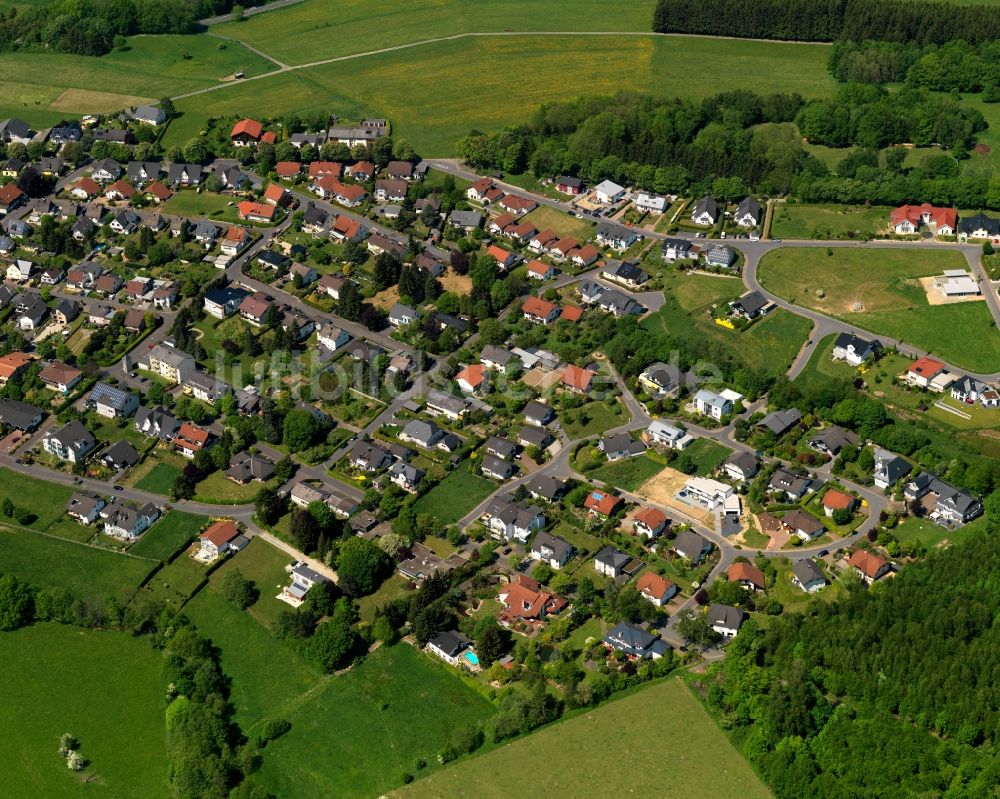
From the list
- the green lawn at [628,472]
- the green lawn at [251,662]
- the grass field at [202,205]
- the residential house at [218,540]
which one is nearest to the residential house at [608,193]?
the grass field at [202,205]

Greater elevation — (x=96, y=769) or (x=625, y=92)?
(x=625, y=92)

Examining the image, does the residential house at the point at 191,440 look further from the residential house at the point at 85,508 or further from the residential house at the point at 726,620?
the residential house at the point at 726,620

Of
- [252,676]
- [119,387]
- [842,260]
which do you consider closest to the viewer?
[252,676]

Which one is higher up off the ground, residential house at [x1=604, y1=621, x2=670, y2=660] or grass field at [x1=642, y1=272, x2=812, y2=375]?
grass field at [x1=642, y1=272, x2=812, y2=375]

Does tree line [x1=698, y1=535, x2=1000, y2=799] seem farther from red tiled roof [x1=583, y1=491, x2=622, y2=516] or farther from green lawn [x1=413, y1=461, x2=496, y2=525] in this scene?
green lawn [x1=413, y1=461, x2=496, y2=525]

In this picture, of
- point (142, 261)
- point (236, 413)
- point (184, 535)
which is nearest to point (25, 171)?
point (142, 261)

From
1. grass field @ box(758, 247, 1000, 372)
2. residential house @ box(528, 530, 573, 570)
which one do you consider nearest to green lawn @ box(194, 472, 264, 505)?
residential house @ box(528, 530, 573, 570)

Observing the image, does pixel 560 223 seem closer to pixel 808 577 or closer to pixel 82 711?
pixel 808 577

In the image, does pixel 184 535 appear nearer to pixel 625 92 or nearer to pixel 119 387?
pixel 119 387
